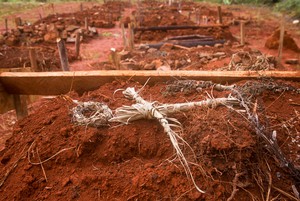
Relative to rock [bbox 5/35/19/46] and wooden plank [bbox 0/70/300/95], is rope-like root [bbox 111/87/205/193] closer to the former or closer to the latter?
wooden plank [bbox 0/70/300/95]

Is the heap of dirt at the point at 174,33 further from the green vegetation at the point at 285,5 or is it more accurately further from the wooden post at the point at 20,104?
the wooden post at the point at 20,104

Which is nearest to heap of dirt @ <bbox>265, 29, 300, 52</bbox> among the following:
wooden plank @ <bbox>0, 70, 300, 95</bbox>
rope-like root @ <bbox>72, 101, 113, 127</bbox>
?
wooden plank @ <bbox>0, 70, 300, 95</bbox>

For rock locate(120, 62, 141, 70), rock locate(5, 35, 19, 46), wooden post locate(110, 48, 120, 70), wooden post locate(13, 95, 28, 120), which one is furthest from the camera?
rock locate(5, 35, 19, 46)

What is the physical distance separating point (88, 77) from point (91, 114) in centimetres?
60

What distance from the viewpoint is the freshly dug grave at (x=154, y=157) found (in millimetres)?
1301

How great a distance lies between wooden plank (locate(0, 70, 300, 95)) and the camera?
2.18 meters

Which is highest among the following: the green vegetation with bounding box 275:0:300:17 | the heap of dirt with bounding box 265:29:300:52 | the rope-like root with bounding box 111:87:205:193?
the rope-like root with bounding box 111:87:205:193

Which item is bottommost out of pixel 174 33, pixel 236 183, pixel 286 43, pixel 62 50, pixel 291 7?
pixel 286 43

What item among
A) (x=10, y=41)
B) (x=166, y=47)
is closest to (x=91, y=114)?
(x=166, y=47)

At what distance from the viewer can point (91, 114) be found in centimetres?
174

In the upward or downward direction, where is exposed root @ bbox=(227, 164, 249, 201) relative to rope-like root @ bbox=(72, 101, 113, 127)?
downward

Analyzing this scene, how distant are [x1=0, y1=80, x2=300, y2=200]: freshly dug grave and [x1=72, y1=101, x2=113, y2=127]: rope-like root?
0.13 feet

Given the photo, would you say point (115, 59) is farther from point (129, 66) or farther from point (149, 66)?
point (149, 66)

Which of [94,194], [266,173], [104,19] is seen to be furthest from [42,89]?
[104,19]
